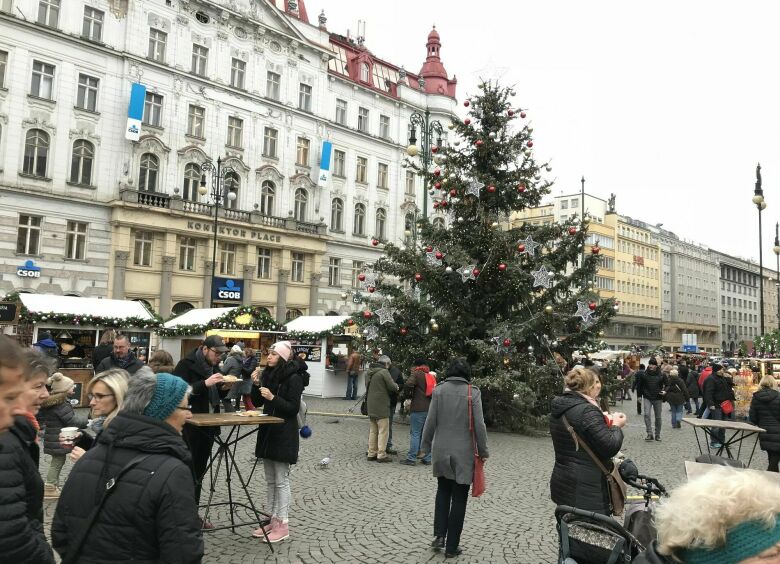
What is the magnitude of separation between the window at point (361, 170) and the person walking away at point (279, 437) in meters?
38.2

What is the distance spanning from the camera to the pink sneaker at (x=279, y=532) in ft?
20.8

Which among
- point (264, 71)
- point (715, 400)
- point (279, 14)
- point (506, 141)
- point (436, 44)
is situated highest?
point (436, 44)

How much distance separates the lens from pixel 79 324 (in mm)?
18938

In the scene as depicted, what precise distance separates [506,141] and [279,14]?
27.5 metres

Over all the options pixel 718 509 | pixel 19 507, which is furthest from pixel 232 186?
pixel 718 509

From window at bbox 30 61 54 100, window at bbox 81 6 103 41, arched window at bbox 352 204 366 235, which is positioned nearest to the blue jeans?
window at bbox 30 61 54 100

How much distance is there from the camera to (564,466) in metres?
4.97

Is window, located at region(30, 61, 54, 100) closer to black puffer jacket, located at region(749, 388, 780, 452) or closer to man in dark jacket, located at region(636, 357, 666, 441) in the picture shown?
man in dark jacket, located at region(636, 357, 666, 441)

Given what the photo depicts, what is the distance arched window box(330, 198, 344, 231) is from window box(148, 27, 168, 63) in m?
14.0

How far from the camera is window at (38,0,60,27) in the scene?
29.6 m

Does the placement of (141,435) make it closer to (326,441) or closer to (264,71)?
(326,441)

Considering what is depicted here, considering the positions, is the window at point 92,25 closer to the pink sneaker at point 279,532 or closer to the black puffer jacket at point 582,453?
the pink sneaker at point 279,532

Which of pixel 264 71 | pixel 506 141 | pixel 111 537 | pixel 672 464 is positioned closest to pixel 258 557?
pixel 111 537

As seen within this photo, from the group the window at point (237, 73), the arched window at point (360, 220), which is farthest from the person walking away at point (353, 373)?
the window at point (237, 73)
